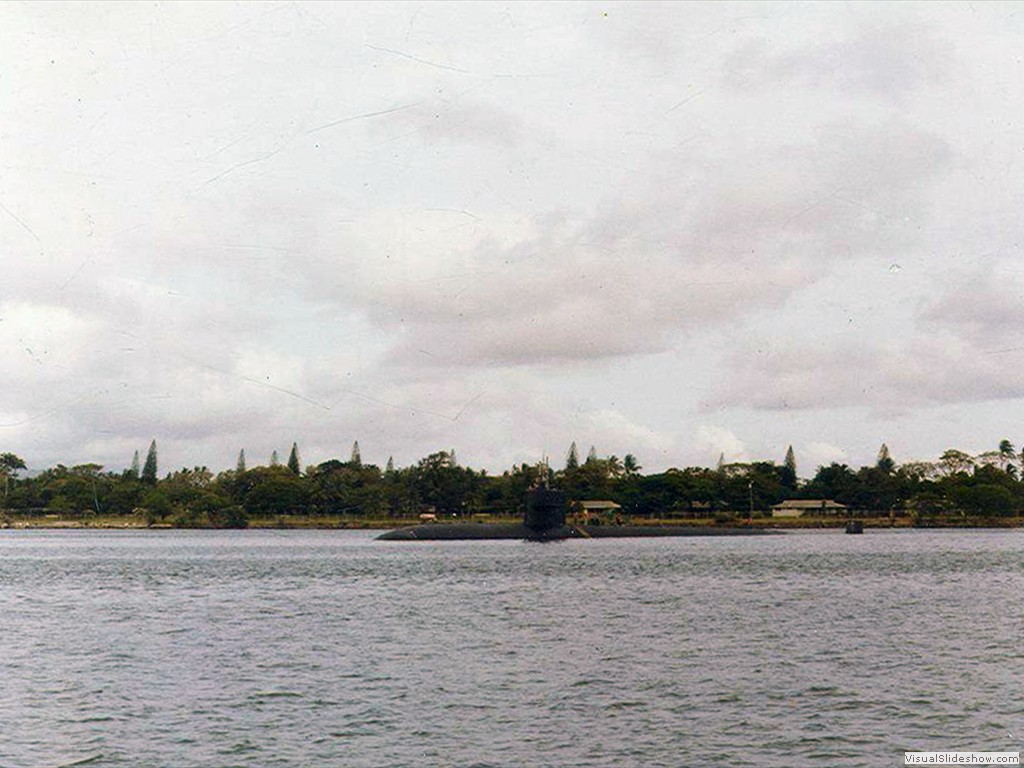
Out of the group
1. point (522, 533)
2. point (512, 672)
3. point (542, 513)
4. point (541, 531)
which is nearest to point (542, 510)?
point (542, 513)

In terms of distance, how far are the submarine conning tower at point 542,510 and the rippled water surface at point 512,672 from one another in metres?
57.0

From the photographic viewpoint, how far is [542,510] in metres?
132

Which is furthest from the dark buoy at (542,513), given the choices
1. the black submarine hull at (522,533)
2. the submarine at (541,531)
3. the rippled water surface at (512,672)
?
the rippled water surface at (512,672)

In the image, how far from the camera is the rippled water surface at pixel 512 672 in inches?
1025

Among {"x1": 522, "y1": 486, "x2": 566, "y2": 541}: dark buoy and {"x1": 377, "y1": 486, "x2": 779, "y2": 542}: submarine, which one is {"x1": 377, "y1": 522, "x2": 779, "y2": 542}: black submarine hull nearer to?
{"x1": 377, "y1": 486, "x2": 779, "y2": 542}: submarine

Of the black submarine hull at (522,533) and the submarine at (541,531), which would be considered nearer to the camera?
the submarine at (541,531)

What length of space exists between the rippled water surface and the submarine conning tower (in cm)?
5703

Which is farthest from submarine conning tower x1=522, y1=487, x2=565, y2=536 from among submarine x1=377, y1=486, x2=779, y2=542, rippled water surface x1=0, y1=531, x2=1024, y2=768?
rippled water surface x1=0, y1=531, x2=1024, y2=768

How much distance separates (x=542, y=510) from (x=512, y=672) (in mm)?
95928

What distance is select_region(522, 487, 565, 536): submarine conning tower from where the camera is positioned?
131 meters

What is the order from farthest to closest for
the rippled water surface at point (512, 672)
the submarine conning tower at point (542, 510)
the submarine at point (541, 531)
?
the submarine at point (541, 531) < the submarine conning tower at point (542, 510) < the rippled water surface at point (512, 672)

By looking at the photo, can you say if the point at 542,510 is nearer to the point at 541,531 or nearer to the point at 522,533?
the point at 541,531

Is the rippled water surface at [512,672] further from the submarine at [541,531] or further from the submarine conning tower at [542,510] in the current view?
the submarine at [541,531]

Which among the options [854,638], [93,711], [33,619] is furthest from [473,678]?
[33,619]
